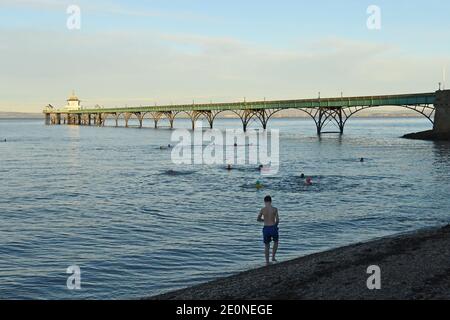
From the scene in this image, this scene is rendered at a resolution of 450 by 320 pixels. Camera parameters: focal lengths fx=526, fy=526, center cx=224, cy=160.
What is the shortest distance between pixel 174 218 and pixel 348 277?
1277 cm

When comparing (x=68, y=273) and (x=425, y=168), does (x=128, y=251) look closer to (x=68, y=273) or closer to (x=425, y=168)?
(x=68, y=273)

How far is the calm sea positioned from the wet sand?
1.98 m

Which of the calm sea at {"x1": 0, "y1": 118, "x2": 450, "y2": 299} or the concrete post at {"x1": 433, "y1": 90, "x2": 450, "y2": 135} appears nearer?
the calm sea at {"x1": 0, "y1": 118, "x2": 450, "y2": 299}

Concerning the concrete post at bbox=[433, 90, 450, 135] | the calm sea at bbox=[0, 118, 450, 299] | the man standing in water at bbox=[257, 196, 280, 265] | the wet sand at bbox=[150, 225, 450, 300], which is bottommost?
the calm sea at bbox=[0, 118, 450, 299]

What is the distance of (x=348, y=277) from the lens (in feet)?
39.2

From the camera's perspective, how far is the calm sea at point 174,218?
50.2 feet

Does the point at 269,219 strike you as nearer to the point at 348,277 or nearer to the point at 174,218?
the point at 348,277

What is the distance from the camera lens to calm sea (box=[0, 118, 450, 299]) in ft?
50.2

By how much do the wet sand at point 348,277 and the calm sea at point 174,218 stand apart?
6.50ft

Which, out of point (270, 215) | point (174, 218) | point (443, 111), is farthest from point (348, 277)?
point (443, 111)

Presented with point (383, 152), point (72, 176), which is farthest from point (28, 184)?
point (383, 152)

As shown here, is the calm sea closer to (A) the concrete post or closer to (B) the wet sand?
(B) the wet sand

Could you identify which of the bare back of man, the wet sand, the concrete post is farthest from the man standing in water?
the concrete post

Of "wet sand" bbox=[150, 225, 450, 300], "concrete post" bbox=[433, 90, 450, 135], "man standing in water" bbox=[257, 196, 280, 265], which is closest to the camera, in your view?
"wet sand" bbox=[150, 225, 450, 300]
